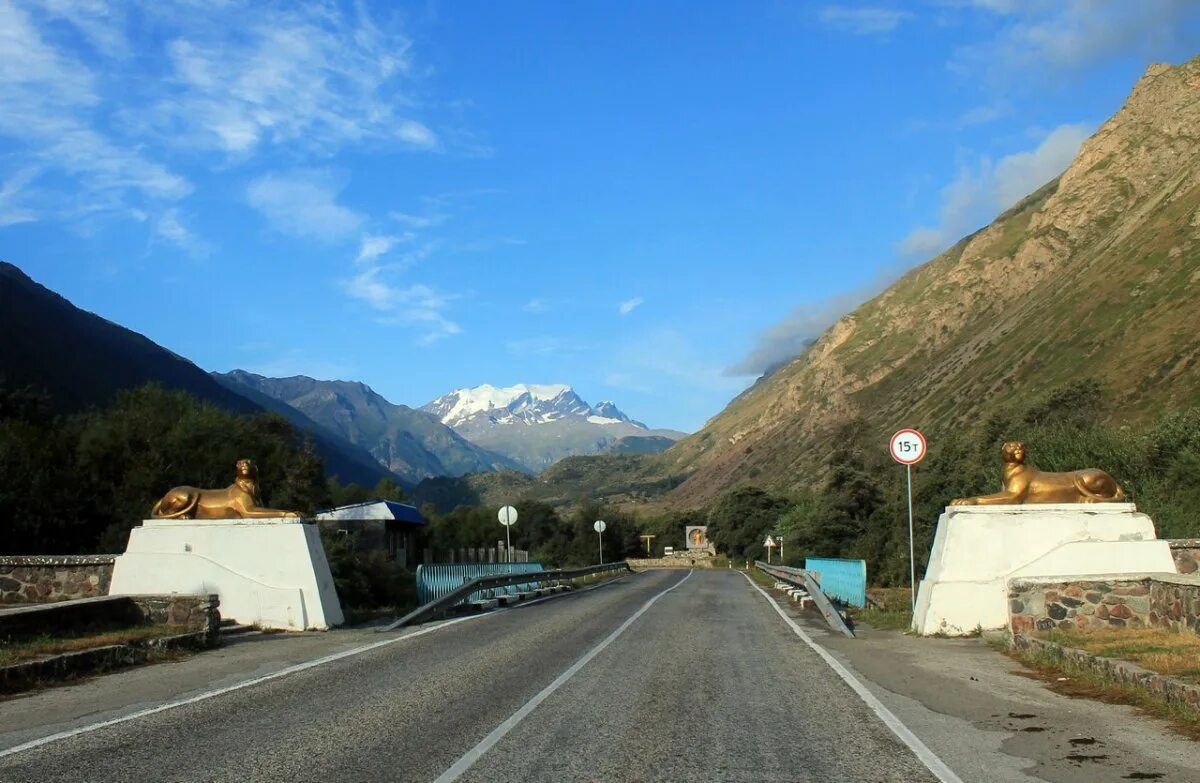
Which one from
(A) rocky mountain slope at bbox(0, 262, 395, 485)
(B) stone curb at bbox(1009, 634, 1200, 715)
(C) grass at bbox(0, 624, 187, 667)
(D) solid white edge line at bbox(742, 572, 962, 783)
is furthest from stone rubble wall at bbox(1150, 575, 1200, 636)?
(A) rocky mountain slope at bbox(0, 262, 395, 485)

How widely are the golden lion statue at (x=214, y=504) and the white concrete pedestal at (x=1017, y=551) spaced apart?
10.5 meters

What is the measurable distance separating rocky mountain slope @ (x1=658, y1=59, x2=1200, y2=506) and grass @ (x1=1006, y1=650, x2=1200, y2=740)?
59.8 meters

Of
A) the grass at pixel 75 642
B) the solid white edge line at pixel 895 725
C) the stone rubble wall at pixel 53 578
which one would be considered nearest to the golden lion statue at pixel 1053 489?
the solid white edge line at pixel 895 725

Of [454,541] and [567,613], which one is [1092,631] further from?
[454,541]

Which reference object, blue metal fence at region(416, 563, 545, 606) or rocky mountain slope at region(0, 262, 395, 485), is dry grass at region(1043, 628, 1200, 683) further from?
rocky mountain slope at region(0, 262, 395, 485)

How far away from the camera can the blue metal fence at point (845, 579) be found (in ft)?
77.2

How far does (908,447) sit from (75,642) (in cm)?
1315

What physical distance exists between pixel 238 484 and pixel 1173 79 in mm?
141076

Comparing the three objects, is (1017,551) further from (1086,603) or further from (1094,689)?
(1094,689)

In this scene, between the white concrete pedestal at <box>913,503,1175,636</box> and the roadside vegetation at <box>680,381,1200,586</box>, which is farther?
the roadside vegetation at <box>680,381,1200,586</box>

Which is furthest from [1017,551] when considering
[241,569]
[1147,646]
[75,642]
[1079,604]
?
[75,642]

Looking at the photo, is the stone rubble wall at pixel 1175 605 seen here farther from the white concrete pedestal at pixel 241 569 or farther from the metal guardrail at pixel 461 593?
the white concrete pedestal at pixel 241 569

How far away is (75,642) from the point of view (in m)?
12.5

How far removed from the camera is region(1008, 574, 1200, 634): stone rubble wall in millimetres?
12789
